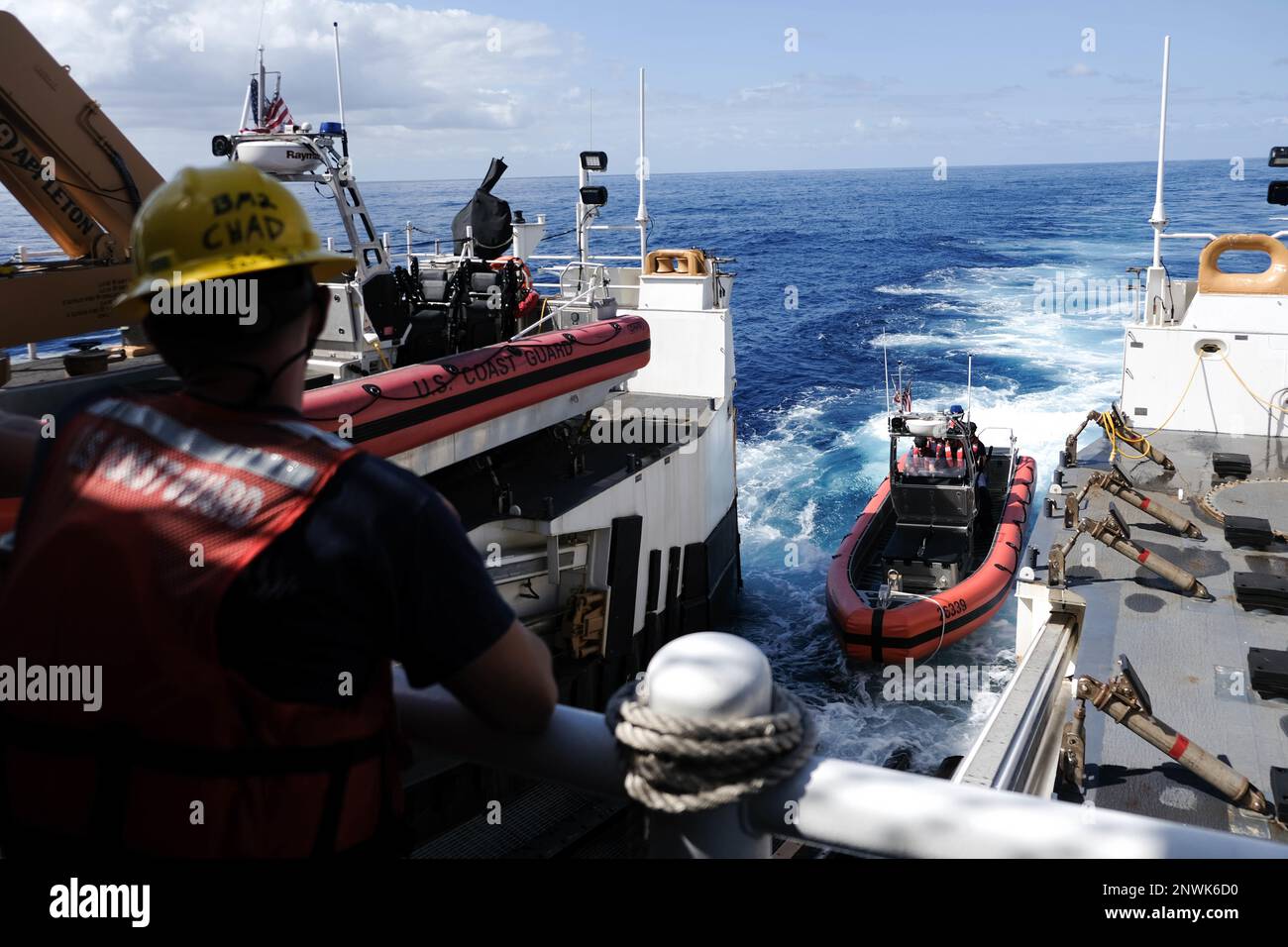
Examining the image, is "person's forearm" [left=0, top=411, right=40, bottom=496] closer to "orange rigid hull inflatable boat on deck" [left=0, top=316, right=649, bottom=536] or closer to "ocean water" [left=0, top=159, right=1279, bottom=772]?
"orange rigid hull inflatable boat on deck" [left=0, top=316, right=649, bottom=536]

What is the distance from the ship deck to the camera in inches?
267

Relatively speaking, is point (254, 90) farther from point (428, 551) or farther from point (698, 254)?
point (428, 551)

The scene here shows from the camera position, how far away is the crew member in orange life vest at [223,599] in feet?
4.38

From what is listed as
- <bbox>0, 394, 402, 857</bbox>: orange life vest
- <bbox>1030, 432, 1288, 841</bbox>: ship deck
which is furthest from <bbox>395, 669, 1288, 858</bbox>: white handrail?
<bbox>1030, 432, 1288, 841</bbox>: ship deck

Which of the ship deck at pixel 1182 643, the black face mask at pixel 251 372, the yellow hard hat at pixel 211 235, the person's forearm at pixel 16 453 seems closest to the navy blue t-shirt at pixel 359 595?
the black face mask at pixel 251 372

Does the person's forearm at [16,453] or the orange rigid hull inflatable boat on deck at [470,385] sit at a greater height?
the person's forearm at [16,453]

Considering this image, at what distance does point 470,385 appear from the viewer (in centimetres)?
971

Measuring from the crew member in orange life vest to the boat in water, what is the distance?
13053mm

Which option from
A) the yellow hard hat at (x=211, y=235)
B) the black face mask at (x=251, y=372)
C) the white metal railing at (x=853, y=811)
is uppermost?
the yellow hard hat at (x=211, y=235)

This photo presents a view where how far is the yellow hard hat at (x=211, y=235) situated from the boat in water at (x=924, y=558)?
1310cm

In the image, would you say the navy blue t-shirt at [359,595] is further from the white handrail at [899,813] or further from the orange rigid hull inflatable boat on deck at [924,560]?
the orange rigid hull inflatable boat on deck at [924,560]

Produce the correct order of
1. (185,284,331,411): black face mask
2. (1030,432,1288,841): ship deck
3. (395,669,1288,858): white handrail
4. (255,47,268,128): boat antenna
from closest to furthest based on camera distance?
(395,669,1288,858): white handrail < (185,284,331,411): black face mask < (1030,432,1288,841): ship deck < (255,47,268,128): boat antenna

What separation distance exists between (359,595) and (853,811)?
73 centimetres

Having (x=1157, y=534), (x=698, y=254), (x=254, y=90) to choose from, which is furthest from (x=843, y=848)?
(x=698, y=254)
